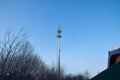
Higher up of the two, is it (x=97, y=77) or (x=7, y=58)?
(x=7, y=58)

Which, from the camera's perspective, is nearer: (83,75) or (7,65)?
(7,65)

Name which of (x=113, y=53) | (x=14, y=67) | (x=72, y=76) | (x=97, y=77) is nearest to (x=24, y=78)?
(x=14, y=67)

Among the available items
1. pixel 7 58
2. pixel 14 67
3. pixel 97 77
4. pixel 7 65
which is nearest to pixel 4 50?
pixel 7 58

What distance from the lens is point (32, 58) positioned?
192ft

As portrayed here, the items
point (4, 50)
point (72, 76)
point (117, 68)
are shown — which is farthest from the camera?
point (72, 76)

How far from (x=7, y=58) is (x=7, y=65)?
128 inches

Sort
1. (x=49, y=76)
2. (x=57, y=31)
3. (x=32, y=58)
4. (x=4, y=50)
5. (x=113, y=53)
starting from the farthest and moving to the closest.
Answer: (x=49, y=76) < (x=32, y=58) < (x=57, y=31) < (x=4, y=50) < (x=113, y=53)

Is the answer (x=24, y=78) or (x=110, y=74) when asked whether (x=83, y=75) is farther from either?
(x=110, y=74)

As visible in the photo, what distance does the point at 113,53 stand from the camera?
1533 cm

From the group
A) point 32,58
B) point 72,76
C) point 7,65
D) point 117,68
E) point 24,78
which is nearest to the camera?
point 117,68

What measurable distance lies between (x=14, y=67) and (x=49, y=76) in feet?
130

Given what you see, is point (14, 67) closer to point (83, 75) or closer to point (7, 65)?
point (7, 65)

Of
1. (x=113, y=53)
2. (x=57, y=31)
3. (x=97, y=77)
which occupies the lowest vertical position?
(x=97, y=77)

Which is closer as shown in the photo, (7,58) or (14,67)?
(7,58)
